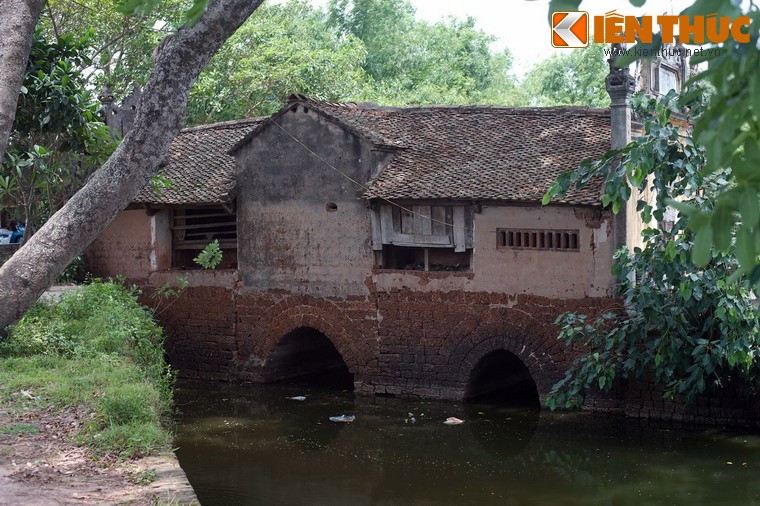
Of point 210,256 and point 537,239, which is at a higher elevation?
point 537,239

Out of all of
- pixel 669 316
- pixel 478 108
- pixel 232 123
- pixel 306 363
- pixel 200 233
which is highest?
pixel 232 123

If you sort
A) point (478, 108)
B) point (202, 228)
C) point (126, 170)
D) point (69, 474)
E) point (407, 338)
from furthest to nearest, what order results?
point (202, 228)
point (478, 108)
point (407, 338)
point (69, 474)
point (126, 170)

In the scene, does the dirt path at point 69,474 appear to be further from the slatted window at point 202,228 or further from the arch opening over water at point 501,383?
the slatted window at point 202,228

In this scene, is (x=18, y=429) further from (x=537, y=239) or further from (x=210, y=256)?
(x=210, y=256)

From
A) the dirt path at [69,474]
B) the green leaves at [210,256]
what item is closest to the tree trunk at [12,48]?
the dirt path at [69,474]

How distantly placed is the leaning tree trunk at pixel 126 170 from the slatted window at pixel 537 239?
24.5 feet

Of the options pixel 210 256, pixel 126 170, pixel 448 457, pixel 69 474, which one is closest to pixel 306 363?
pixel 210 256

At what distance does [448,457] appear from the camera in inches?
468

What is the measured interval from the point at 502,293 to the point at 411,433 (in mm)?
2502

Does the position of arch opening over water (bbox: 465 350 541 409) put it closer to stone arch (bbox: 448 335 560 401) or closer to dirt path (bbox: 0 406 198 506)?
stone arch (bbox: 448 335 560 401)

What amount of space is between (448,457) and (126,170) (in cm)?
663

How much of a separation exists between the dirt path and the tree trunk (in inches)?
90.1

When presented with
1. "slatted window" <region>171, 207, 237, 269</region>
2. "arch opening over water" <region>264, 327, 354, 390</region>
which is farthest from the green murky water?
"slatted window" <region>171, 207, 237, 269</region>

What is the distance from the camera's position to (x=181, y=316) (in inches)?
658
